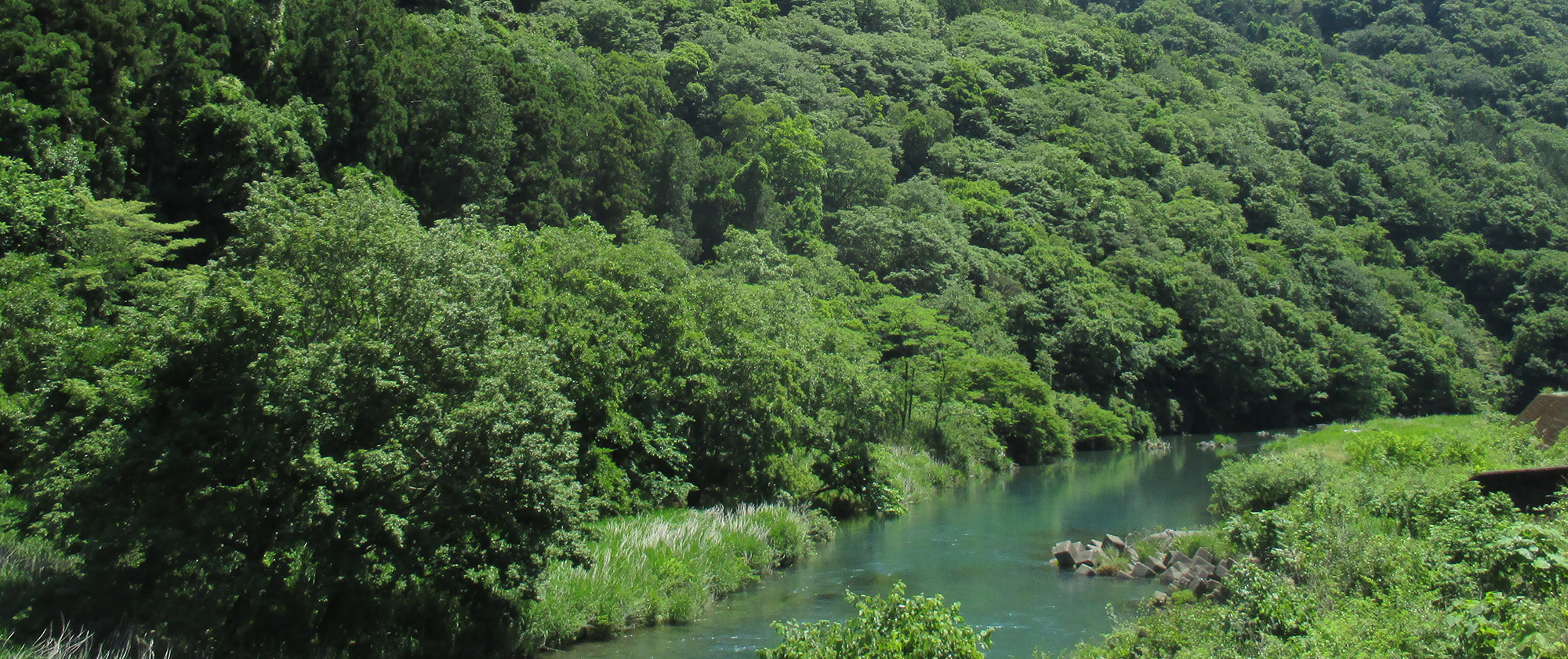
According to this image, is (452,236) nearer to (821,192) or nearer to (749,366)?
(749,366)

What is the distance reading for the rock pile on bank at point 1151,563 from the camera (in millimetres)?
19656

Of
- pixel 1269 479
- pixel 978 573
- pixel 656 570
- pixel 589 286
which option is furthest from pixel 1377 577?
pixel 589 286

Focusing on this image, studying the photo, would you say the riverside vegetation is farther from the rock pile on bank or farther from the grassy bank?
the rock pile on bank

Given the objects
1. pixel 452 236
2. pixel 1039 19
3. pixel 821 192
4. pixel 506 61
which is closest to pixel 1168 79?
pixel 1039 19

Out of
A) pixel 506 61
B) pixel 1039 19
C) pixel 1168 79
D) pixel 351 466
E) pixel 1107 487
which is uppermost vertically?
pixel 1039 19

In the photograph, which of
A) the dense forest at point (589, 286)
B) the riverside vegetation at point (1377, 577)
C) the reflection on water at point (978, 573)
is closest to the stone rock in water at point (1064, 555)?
the reflection on water at point (978, 573)

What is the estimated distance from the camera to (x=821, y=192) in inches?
2913

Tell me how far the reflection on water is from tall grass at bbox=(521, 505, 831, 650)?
0.37m

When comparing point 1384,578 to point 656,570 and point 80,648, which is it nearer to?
point 656,570

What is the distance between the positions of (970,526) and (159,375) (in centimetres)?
2370

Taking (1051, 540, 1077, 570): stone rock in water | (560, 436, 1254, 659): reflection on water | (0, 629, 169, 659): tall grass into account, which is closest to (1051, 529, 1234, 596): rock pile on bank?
(1051, 540, 1077, 570): stone rock in water

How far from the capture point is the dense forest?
45.3ft

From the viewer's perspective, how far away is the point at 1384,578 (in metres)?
14.0

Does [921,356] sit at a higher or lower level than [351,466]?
lower
